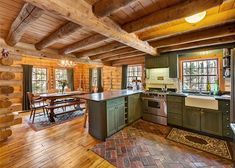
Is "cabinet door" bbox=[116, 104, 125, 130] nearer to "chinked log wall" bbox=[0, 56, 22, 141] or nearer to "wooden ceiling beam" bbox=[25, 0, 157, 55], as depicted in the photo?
"wooden ceiling beam" bbox=[25, 0, 157, 55]

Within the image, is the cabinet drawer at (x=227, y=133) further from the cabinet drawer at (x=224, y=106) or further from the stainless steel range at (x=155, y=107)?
the stainless steel range at (x=155, y=107)

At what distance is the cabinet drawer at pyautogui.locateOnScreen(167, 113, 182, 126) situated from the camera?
12.1 feet

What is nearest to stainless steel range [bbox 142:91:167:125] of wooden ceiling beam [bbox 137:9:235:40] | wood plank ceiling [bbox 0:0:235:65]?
wood plank ceiling [bbox 0:0:235:65]

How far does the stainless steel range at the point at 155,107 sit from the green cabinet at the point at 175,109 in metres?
0.12

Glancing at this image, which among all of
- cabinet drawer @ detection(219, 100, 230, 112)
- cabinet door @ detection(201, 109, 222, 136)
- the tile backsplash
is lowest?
cabinet door @ detection(201, 109, 222, 136)

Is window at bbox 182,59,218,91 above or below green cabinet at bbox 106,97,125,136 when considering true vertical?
above

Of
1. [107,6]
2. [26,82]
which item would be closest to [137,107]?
[107,6]

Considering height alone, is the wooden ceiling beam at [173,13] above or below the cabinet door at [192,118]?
above

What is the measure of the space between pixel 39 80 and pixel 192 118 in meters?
6.99

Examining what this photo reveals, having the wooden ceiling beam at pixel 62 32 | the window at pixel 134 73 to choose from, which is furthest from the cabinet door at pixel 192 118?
the wooden ceiling beam at pixel 62 32

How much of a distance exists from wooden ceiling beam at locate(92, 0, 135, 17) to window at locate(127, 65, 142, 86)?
4210 mm

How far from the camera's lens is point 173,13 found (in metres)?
1.93

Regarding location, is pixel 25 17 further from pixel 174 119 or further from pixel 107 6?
pixel 174 119

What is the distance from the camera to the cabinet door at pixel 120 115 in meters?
3.53
